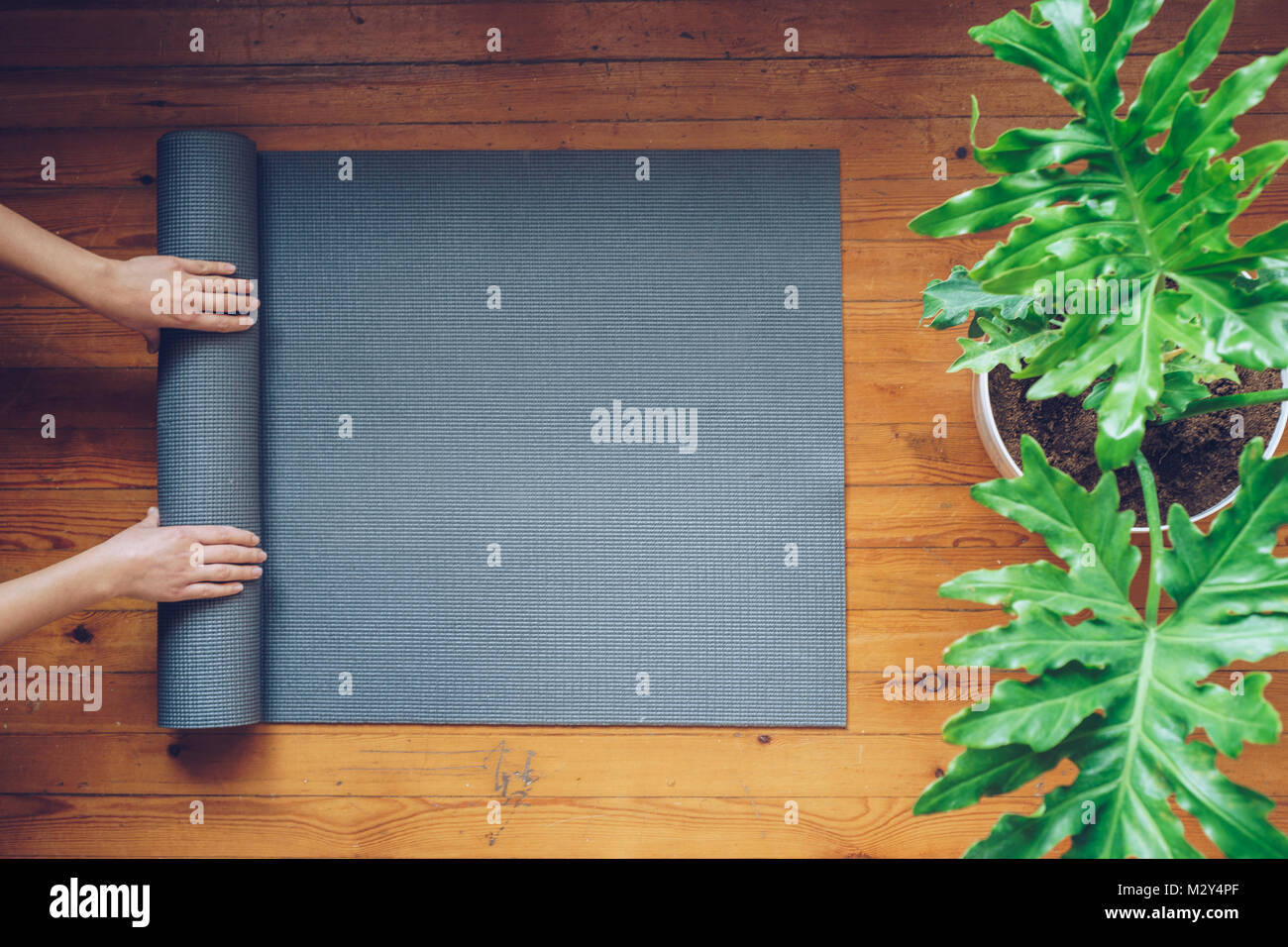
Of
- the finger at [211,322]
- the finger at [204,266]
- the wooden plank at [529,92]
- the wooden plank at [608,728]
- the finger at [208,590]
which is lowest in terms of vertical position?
the wooden plank at [608,728]

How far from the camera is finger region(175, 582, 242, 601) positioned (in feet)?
3.92

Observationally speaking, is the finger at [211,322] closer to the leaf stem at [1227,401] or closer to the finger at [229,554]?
the finger at [229,554]

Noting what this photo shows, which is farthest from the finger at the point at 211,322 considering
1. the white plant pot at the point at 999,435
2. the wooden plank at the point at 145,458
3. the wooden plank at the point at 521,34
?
the white plant pot at the point at 999,435

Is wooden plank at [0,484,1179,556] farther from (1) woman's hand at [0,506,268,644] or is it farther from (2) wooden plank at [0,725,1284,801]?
(2) wooden plank at [0,725,1284,801]

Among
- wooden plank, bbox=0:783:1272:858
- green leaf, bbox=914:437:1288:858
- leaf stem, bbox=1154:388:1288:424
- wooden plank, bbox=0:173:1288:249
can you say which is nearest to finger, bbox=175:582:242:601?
wooden plank, bbox=0:783:1272:858

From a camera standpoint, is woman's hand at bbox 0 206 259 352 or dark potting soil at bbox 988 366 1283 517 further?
woman's hand at bbox 0 206 259 352

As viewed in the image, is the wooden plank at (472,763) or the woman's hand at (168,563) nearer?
the woman's hand at (168,563)

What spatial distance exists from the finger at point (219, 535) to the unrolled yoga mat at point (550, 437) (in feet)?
0.27

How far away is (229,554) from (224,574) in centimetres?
3

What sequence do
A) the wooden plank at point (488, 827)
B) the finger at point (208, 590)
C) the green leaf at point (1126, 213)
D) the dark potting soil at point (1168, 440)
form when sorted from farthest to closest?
1. the wooden plank at point (488, 827)
2. the finger at point (208, 590)
3. the dark potting soil at point (1168, 440)
4. the green leaf at point (1126, 213)

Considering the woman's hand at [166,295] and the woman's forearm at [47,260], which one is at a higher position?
the woman's forearm at [47,260]

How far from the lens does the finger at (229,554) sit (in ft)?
3.95

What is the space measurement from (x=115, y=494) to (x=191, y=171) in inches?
21.8

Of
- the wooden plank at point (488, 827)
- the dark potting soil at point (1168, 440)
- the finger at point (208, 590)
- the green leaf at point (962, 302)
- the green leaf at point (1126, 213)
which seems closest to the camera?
the green leaf at point (1126, 213)
